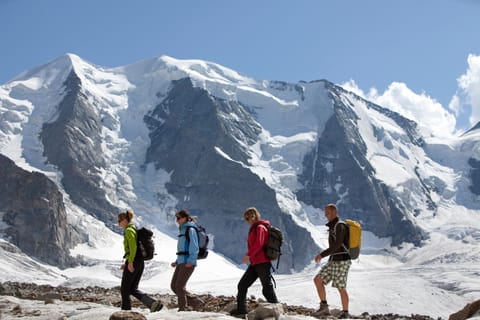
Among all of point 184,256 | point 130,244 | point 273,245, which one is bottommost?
point 184,256

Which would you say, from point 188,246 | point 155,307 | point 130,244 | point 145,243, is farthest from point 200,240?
point 155,307

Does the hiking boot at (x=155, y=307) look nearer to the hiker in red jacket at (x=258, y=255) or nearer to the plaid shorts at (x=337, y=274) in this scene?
the hiker in red jacket at (x=258, y=255)

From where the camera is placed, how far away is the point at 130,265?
54.3 feet

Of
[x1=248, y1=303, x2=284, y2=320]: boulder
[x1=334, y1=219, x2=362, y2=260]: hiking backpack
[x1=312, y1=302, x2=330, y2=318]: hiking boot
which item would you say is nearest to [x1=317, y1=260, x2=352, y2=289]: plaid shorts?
[x1=334, y1=219, x2=362, y2=260]: hiking backpack

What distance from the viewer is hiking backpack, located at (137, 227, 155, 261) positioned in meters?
16.7

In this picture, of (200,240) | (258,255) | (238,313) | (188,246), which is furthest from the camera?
(200,240)

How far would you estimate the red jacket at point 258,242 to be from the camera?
51.7 feet

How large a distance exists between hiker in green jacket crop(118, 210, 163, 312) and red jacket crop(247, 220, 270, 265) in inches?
106

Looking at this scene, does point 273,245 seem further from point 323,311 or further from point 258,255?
point 323,311

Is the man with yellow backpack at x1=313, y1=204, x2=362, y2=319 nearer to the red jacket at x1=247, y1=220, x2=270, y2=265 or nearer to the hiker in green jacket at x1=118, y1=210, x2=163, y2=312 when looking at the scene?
the red jacket at x1=247, y1=220, x2=270, y2=265

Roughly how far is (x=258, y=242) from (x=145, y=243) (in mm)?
2765

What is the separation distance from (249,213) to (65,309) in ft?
18.9

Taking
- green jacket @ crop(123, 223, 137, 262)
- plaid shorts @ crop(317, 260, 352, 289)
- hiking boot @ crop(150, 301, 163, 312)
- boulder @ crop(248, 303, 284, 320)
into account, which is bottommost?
hiking boot @ crop(150, 301, 163, 312)

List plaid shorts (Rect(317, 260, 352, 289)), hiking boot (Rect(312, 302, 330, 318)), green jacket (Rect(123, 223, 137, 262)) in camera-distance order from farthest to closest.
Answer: hiking boot (Rect(312, 302, 330, 318)) < plaid shorts (Rect(317, 260, 352, 289)) < green jacket (Rect(123, 223, 137, 262))
